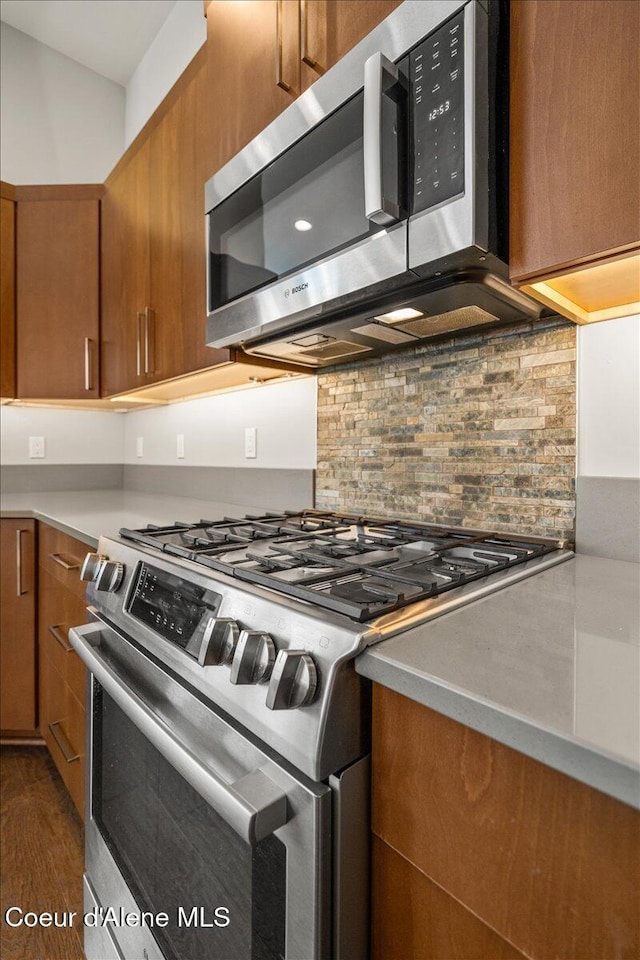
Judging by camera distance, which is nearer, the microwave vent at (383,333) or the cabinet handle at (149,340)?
the microwave vent at (383,333)

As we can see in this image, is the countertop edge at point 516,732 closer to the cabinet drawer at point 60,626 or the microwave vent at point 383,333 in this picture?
the microwave vent at point 383,333

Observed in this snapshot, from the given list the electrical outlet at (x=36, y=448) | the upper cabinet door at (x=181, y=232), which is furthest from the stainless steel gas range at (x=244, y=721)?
the electrical outlet at (x=36, y=448)

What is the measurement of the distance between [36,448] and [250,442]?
1.32m

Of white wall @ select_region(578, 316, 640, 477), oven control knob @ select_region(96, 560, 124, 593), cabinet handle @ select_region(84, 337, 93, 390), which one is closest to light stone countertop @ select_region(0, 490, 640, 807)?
white wall @ select_region(578, 316, 640, 477)

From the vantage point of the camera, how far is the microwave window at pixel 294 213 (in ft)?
3.15

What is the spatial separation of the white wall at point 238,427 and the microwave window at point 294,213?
0.47 meters

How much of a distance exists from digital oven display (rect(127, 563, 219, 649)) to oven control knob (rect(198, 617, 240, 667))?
88 mm

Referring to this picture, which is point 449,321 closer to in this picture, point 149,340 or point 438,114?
point 438,114

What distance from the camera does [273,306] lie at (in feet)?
3.75

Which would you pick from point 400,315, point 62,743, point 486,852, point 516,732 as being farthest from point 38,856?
point 400,315

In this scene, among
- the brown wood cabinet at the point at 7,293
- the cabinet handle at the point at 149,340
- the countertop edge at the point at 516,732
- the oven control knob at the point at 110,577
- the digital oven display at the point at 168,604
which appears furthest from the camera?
the brown wood cabinet at the point at 7,293

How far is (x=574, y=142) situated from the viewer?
71 cm

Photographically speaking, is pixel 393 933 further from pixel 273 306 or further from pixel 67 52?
pixel 67 52

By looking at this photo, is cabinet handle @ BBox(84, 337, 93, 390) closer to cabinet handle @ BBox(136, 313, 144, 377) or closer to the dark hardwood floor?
cabinet handle @ BBox(136, 313, 144, 377)
